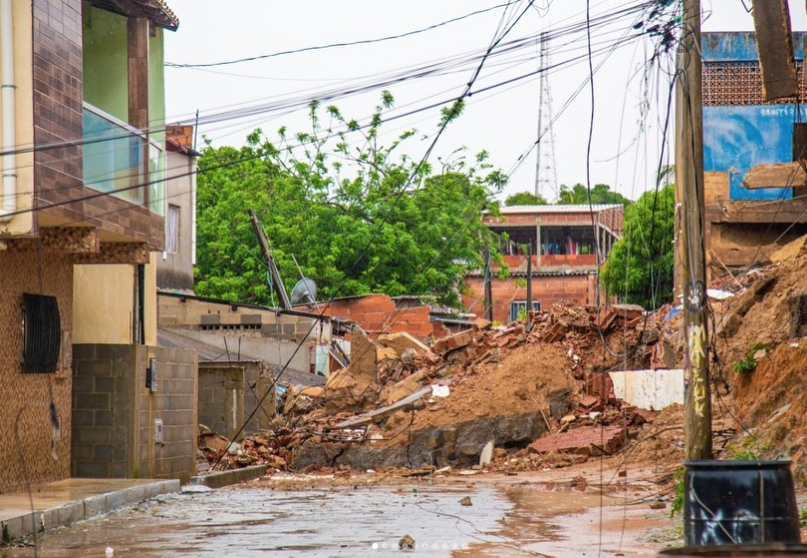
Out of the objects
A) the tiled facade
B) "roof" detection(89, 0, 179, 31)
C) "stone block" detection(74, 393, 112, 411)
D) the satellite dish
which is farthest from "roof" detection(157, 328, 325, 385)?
the tiled facade

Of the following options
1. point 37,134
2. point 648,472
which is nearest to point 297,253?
point 648,472

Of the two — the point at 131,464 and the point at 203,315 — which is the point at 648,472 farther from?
the point at 203,315

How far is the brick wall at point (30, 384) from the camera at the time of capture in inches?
613

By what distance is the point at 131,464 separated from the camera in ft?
58.7

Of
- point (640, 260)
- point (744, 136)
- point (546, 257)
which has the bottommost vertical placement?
point (640, 260)

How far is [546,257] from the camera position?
211 ft

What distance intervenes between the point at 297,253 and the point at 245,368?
69.7ft

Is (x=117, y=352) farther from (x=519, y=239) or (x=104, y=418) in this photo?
(x=519, y=239)

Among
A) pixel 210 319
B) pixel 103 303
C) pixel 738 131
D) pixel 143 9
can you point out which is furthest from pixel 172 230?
pixel 143 9

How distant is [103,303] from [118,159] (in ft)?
8.96

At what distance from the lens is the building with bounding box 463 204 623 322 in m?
61.6

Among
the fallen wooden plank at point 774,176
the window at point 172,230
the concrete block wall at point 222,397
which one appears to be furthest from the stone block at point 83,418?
the window at point 172,230

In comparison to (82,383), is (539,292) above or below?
above

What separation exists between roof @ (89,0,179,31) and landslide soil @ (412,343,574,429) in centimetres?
1082
